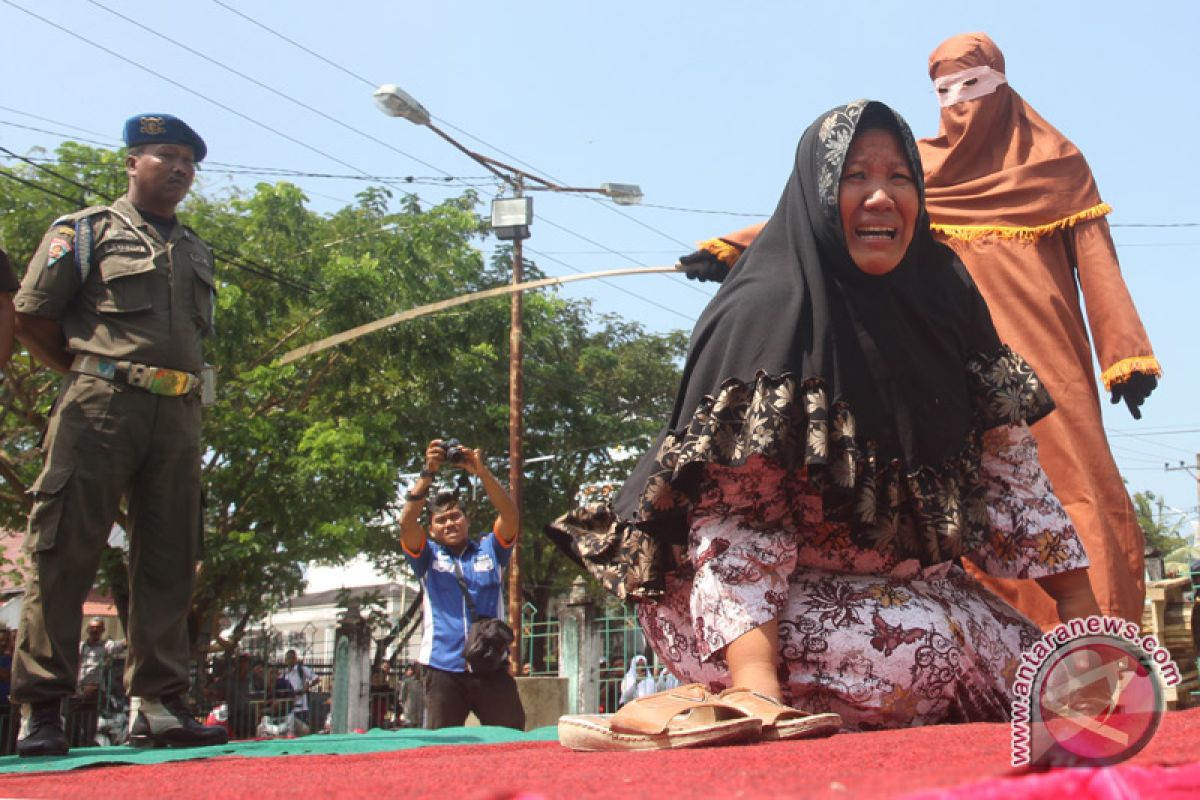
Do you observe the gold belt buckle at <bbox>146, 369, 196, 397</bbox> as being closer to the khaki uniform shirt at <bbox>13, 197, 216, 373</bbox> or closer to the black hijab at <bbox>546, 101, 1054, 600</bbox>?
the khaki uniform shirt at <bbox>13, 197, 216, 373</bbox>

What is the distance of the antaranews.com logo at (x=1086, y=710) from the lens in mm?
1154

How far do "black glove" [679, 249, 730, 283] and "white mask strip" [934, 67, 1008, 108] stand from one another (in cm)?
136

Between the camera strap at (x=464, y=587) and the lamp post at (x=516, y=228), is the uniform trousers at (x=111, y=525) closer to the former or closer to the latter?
the camera strap at (x=464, y=587)

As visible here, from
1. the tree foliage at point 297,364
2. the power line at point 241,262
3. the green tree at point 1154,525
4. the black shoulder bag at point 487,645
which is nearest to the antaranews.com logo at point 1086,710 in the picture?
the black shoulder bag at point 487,645

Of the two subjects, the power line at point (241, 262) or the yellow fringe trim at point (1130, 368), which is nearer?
the yellow fringe trim at point (1130, 368)

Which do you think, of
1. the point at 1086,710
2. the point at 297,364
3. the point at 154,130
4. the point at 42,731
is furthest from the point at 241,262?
the point at 1086,710

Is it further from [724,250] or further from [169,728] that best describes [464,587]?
[724,250]

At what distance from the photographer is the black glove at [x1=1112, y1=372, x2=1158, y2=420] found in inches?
156

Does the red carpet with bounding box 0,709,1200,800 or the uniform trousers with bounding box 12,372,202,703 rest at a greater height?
the uniform trousers with bounding box 12,372,202,703

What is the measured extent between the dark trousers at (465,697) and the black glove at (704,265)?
3.30 metres

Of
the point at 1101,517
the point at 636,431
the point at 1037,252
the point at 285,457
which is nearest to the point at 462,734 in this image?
the point at 1101,517

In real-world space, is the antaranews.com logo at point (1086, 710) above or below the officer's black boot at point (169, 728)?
above

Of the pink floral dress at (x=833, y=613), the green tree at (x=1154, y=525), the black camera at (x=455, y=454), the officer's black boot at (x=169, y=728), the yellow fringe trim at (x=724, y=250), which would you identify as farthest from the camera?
the green tree at (x=1154, y=525)

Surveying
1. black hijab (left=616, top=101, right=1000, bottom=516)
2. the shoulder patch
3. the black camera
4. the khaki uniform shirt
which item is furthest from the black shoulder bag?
black hijab (left=616, top=101, right=1000, bottom=516)
